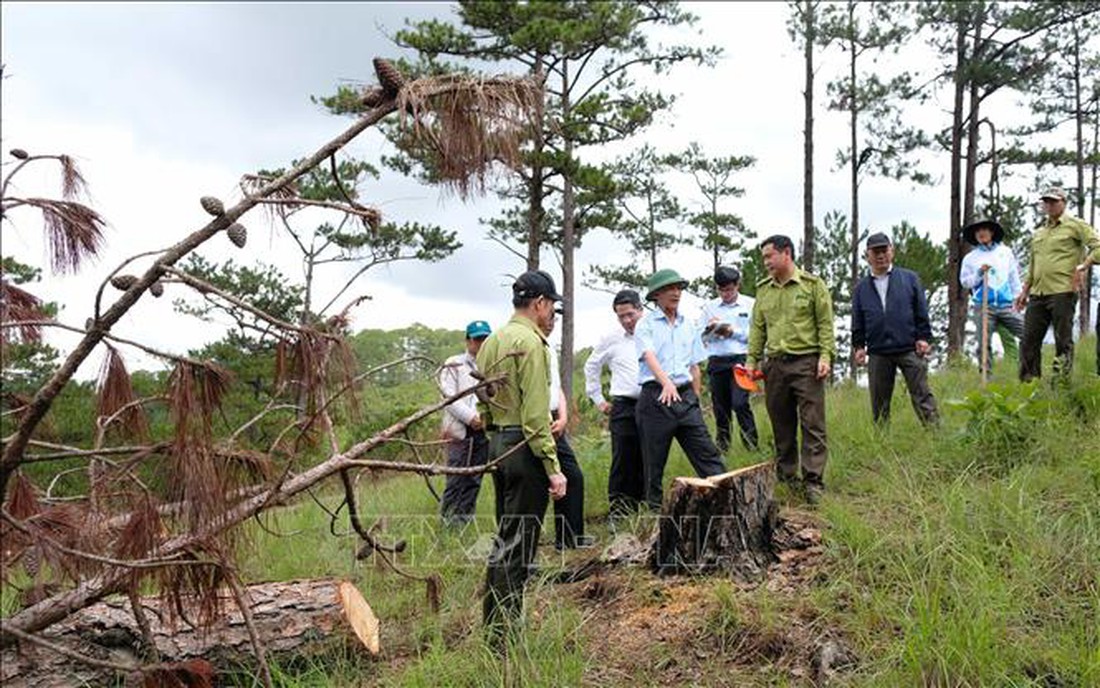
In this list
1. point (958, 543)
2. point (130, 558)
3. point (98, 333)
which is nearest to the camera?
point (98, 333)

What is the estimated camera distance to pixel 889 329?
598 cm

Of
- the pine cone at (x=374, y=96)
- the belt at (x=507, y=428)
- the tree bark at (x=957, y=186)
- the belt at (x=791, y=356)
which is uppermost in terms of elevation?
the tree bark at (x=957, y=186)

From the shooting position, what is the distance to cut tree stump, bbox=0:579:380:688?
3.64 metres

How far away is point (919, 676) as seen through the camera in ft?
9.96

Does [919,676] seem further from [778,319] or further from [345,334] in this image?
[778,319]

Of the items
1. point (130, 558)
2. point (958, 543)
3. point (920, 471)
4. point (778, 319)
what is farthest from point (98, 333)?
point (920, 471)

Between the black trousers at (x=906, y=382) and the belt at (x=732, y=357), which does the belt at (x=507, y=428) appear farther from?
the black trousers at (x=906, y=382)

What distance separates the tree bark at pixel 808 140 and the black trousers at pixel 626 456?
11.2 metres

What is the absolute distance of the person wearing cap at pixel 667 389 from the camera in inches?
207

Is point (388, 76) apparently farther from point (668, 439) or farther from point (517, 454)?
point (668, 439)

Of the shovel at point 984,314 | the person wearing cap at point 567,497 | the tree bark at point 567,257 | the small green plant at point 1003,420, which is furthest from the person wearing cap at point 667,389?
the tree bark at point 567,257

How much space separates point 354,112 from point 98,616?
256 centimetres

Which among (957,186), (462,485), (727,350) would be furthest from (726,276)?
(957,186)

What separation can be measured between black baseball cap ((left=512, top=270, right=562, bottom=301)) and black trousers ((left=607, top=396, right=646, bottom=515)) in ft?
6.17
